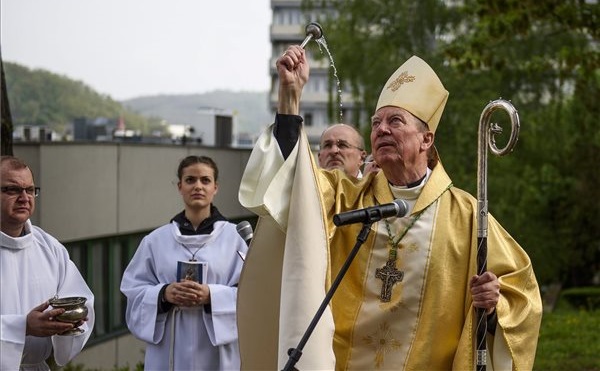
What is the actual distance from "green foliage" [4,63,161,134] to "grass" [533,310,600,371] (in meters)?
7.22

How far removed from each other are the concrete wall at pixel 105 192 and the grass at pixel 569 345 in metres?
5.49

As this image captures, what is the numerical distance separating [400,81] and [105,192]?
12401 mm

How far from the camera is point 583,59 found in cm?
1310

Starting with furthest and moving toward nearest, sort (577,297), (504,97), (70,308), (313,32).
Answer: (577,297)
(504,97)
(70,308)
(313,32)

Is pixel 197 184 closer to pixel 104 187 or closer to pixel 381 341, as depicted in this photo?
pixel 381 341

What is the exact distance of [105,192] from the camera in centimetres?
1734

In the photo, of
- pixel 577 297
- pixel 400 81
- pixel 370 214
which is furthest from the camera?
pixel 577 297

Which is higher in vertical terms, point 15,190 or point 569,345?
point 15,190

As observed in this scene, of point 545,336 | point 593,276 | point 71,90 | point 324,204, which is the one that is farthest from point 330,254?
point 593,276

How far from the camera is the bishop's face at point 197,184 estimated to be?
7059 millimetres

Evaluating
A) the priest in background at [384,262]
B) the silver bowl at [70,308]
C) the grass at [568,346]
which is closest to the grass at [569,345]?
the grass at [568,346]

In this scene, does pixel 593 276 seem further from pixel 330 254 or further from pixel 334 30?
pixel 330 254

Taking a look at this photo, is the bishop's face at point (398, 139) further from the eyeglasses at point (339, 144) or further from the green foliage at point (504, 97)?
the green foliage at point (504, 97)

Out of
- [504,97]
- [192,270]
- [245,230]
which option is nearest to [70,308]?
[245,230]
